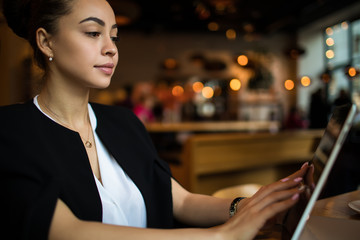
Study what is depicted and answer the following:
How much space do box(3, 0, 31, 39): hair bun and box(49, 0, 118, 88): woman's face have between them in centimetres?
20

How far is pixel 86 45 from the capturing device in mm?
973

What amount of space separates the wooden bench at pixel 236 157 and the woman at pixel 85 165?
189 cm

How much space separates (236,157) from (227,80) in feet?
19.2

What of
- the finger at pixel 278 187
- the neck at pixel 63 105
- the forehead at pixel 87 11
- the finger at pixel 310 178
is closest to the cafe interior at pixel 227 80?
the neck at pixel 63 105

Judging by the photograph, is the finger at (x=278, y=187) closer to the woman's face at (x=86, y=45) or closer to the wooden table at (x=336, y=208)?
the wooden table at (x=336, y=208)

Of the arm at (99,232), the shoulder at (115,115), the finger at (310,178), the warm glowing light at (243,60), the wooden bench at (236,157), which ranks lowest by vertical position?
the wooden bench at (236,157)

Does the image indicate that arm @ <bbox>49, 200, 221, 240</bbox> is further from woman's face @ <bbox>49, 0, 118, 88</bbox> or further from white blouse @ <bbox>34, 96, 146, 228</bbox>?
woman's face @ <bbox>49, 0, 118, 88</bbox>

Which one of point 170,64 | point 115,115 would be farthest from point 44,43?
point 170,64

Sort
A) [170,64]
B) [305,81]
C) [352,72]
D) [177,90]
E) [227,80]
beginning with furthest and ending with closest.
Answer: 1. [227,80]
2. [177,90]
3. [170,64]
4. [305,81]
5. [352,72]

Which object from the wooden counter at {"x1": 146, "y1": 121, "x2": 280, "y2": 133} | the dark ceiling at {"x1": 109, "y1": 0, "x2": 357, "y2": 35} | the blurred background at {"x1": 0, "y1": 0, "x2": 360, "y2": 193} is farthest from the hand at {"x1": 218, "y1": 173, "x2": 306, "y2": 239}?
the dark ceiling at {"x1": 109, "y1": 0, "x2": 357, "y2": 35}

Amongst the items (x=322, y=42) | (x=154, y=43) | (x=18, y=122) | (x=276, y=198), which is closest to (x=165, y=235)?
(x=276, y=198)

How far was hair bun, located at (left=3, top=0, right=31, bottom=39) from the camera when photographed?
42.8 inches

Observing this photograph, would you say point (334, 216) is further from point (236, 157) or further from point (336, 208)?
point (236, 157)

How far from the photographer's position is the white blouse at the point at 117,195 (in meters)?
0.99
